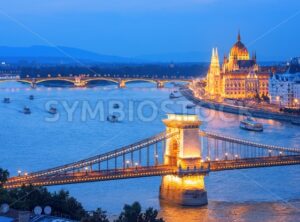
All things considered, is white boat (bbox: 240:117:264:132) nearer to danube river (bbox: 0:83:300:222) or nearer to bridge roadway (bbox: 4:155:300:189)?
danube river (bbox: 0:83:300:222)

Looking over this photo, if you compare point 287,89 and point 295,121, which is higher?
point 287,89

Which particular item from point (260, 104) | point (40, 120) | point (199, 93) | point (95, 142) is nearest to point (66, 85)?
point (199, 93)

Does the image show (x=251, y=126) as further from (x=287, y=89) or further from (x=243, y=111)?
(x=287, y=89)

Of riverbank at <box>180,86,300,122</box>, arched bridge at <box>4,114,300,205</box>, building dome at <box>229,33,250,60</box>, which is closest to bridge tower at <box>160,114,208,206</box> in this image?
arched bridge at <box>4,114,300,205</box>

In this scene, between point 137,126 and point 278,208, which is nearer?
point 278,208

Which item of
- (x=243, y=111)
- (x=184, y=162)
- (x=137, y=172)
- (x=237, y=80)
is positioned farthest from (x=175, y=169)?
(x=237, y=80)

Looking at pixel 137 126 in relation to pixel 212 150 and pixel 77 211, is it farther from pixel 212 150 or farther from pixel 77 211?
pixel 77 211

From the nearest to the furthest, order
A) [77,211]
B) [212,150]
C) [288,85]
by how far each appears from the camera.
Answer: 1. [77,211]
2. [212,150]
3. [288,85]

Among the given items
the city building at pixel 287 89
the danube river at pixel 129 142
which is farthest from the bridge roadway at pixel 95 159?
the city building at pixel 287 89
